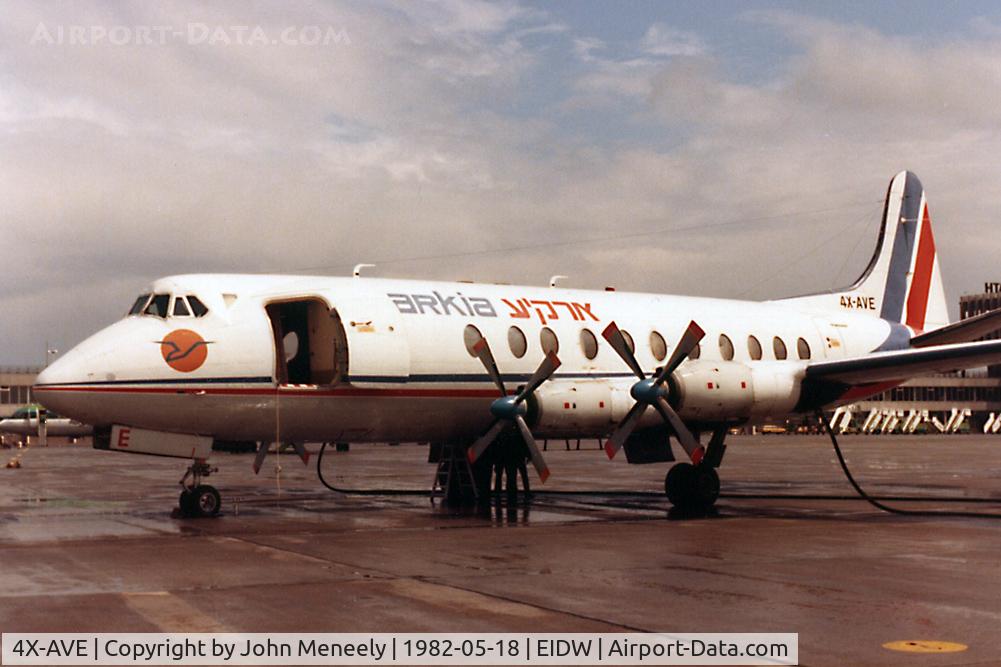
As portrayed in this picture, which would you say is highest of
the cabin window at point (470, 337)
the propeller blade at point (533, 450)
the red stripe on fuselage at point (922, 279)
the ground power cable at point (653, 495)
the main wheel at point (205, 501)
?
the red stripe on fuselage at point (922, 279)

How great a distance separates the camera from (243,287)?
2009 cm

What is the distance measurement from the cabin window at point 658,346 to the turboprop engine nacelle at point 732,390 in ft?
8.59

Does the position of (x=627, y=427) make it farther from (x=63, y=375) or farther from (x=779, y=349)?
(x=63, y=375)

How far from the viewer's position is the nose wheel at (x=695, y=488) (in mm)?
21109

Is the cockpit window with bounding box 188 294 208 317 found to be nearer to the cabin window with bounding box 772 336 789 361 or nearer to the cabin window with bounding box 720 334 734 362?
the cabin window with bounding box 720 334 734 362

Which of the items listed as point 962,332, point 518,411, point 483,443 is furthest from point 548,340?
point 962,332

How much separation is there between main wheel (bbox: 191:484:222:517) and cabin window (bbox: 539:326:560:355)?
6918 mm

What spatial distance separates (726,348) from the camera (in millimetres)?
24672

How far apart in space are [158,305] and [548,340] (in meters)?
7.51

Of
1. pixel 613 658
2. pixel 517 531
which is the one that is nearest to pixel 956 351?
pixel 517 531

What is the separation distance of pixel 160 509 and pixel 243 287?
4.87 m

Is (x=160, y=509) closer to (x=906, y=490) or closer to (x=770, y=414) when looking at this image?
(x=770, y=414)

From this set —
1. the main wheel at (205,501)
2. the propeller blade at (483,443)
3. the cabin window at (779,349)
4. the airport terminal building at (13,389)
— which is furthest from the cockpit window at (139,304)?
the airport terminal building at (13,389)
